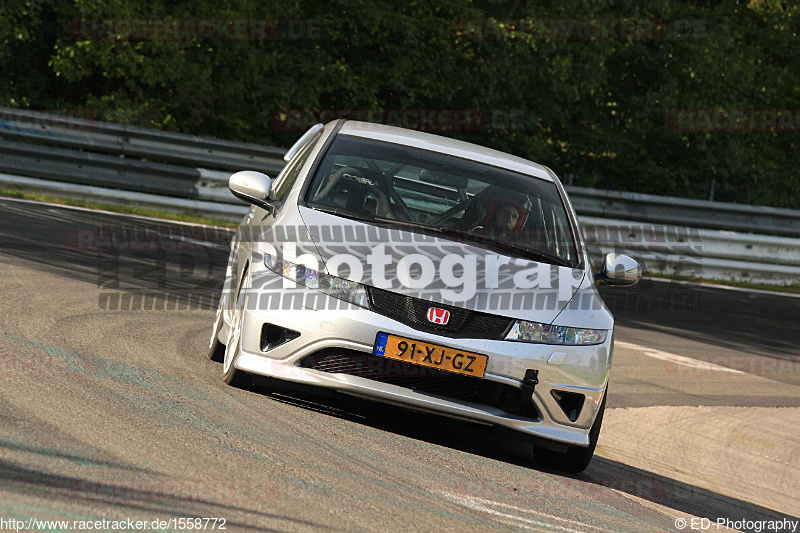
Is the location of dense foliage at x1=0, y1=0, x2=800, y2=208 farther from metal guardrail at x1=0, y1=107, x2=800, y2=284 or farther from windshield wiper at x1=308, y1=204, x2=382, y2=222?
windshield wiper at x1=308, y1=204, x2=382, y2=222

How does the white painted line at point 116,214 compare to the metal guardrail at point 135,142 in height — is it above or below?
below

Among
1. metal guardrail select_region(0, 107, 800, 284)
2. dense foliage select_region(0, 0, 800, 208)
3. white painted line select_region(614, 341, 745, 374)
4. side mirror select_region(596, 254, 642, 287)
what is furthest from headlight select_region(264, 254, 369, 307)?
dense foliage select_region(0, 0, 800, 208)

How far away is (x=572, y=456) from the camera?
614 cm

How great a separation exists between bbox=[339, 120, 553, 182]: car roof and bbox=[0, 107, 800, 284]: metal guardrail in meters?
9.45

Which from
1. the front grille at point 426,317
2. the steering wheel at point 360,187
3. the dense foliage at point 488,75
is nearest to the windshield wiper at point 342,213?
the steering wheel at point 360,187

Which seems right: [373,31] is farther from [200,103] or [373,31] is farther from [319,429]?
[319,429]

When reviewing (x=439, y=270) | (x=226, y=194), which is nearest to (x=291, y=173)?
(x=439, y=270)

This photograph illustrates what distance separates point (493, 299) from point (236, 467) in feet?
5.87

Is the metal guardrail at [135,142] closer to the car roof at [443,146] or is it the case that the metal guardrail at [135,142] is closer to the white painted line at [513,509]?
the car roof at [443,146]

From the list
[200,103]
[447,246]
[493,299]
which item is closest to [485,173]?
[447,246]

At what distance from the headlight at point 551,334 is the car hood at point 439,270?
42 millimetres

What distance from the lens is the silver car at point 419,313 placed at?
566cm

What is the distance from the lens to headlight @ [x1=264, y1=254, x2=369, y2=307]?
5703mm

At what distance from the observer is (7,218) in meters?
12.4
